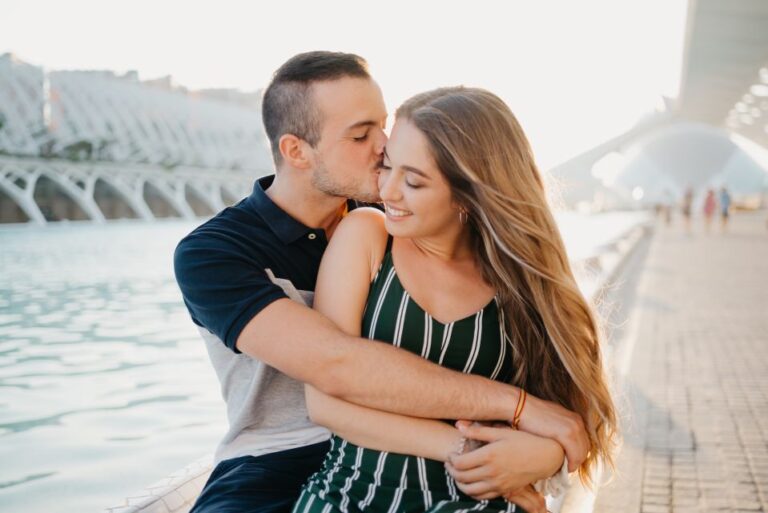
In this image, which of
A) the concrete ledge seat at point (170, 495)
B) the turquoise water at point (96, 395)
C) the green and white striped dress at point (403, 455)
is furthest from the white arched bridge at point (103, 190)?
the green and white striped dress at point (403, 455)

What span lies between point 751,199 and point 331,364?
2338 inches

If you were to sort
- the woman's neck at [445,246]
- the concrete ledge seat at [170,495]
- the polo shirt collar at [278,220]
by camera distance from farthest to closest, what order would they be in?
the concrete ledge seat at [170,495], the polo shirt collar at [278,220], the woman's neck at [445,246]

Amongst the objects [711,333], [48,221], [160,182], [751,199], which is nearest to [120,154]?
[160,182]

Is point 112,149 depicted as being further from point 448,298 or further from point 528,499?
point 528,499

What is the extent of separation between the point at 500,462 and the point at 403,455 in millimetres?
209

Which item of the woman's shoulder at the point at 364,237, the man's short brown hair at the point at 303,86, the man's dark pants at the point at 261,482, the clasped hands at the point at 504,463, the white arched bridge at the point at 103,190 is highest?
the man's short brown hair at the point at 303,86

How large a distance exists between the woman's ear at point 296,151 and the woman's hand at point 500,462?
856mm

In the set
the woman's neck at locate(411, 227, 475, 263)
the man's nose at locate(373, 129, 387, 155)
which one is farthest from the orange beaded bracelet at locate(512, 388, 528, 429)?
the man's nose at locate(373, 129, 387, 155)

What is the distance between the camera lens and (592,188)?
7475 cm

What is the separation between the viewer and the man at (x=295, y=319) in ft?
5.48

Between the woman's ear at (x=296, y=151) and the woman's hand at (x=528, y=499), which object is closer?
the woman's hand at (x=528, y=499)

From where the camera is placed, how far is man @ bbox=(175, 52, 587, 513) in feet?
5.48

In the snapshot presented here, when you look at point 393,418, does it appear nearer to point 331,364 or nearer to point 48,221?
point 331,364

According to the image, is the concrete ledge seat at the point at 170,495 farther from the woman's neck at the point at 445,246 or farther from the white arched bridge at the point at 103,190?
the white arched bridge at the point at 103,190
